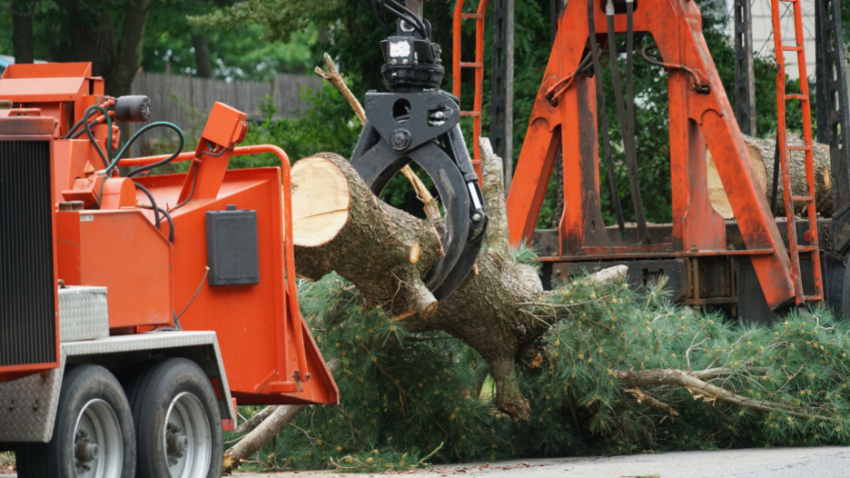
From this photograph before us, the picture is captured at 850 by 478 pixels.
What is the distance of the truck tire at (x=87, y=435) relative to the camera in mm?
3709

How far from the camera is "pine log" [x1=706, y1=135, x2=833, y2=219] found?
30.2 feet

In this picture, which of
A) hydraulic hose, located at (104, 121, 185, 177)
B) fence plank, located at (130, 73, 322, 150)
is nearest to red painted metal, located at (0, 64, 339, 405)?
hydraulic hose, located at (104, 121, 185, 177)

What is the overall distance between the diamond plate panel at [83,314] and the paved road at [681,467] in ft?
6.83

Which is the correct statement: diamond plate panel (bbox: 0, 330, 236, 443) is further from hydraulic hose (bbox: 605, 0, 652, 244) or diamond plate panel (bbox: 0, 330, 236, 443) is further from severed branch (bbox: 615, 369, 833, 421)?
hydraulic hose (bbox: 605, 0, 652, 244)

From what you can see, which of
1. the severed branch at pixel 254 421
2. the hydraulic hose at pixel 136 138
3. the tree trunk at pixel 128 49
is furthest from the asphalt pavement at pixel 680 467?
the tree trunk at pixel 128 49

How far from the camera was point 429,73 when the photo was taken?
542 centimetres

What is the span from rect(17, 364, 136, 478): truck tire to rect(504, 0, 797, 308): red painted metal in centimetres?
500

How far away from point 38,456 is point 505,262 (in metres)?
3.41

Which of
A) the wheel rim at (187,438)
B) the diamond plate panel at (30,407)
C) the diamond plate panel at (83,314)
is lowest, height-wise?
the wheel rim at (187,438)

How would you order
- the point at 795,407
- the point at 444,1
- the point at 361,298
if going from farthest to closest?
the point at 444,1 < the point at 795,407 < the point at 361,298

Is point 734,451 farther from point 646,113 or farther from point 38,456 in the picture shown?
point 646,113

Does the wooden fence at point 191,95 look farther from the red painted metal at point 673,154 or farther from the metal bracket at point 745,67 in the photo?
the red painted metal at point 673,154

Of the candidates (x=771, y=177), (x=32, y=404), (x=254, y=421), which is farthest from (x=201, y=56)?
(x=32, y=404)

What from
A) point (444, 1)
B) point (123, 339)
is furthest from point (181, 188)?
point (444, 1)
